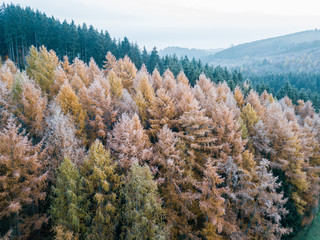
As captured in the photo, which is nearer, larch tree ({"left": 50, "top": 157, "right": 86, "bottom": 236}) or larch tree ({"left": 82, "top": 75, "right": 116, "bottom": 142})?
larch tree ({"left": 50, "top": 157, "right": 86, "bottom": 236})

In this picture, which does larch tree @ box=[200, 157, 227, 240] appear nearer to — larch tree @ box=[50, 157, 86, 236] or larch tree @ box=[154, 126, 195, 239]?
larch tree @ box=[154, 126, 195, 239]

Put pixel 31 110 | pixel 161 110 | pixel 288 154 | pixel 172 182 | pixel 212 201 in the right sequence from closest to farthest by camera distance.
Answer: pixel 212 201 < pixel 172 182 < pixel 31 110 < pixel 161 110 < pixel 288 154

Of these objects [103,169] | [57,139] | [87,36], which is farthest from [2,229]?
[87,36]

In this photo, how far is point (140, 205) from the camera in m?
17.2

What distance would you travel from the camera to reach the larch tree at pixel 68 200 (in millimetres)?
15461

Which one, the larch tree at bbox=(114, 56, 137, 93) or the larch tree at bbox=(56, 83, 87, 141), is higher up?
the larch tree at bbox=(114, 56, 137, 93)

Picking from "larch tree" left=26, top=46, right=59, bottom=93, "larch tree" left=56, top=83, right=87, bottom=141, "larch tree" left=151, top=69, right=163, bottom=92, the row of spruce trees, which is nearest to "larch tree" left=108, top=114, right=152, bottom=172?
"larch tree" left=56, top=83, right=87, bottom=141

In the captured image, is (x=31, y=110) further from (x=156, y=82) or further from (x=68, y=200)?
(x=156, y=82)

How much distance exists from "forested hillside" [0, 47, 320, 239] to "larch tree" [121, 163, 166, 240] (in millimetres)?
88

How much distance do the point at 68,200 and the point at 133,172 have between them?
555 cm

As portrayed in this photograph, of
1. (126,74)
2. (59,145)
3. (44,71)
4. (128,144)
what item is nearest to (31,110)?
(59,145)

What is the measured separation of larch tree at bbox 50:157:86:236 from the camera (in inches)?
609

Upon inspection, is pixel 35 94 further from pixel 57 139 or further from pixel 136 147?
pixel 136 147

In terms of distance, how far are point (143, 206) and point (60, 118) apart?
1065cm
